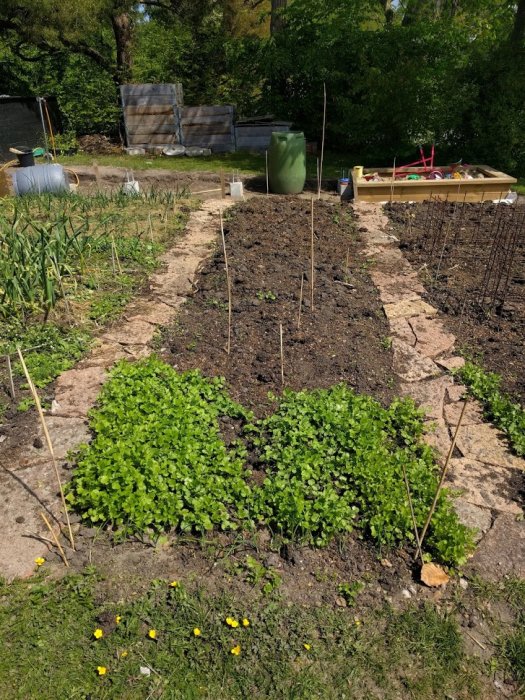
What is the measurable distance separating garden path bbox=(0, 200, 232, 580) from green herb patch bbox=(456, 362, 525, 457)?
90.1 inches

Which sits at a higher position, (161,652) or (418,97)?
(418,97)

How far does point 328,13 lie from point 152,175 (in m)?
5.03

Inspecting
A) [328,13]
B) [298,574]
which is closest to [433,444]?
[298,574]

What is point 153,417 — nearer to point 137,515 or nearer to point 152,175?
point 137,515

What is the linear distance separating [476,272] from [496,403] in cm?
236

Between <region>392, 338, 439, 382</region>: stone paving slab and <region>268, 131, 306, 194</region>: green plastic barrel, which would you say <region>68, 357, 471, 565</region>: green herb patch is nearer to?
<region>392, 338, 439, 382</region>: stone paving slab

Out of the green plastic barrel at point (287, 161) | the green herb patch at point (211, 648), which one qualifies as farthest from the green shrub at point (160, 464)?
the green plastic barrel at point (287, 161)

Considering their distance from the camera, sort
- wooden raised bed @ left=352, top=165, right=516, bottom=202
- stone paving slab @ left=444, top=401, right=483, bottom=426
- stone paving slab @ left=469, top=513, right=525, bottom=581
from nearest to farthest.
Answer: stone paving slab @ left=469, top=513, right=525, bottom=581 < stone paving slab @ left=444, top=401, right=483, bottom=426 < wooden raised bed @ left=352, top=165, right=516, bottom=202

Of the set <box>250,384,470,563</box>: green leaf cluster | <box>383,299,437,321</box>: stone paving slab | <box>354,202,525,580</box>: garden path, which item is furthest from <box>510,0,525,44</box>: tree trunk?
<box>250,384,470,563</box>: green leaf cluster

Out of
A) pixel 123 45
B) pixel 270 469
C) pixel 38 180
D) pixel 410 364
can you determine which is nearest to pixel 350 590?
pixel 270 469

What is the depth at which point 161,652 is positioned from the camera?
7.02ft

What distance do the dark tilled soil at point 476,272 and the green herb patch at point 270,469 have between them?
3.88 feet

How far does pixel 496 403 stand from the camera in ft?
11.5

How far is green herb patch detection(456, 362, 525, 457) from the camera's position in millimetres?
3293
